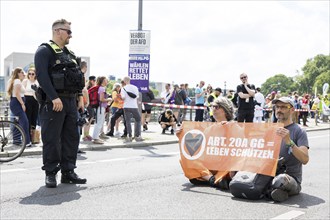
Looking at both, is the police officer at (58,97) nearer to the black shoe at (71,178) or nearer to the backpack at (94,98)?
the black shoe at (71,178)

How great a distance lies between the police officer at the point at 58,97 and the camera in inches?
A: 241

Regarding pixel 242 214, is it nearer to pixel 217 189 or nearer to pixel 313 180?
pixel 217 189

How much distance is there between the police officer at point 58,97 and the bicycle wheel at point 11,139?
2.86 meters

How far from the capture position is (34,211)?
5320 mm

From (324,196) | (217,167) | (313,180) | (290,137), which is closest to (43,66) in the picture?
(217,167)

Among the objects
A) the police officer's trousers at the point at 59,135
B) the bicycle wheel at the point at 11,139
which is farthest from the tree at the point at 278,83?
the police officer's trousers at the point at 59,135

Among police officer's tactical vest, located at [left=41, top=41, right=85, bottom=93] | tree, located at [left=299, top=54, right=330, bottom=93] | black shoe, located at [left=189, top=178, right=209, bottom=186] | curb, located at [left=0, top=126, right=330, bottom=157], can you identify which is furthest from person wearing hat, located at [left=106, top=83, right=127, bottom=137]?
tree, located at [left=299, top=54, right=330, bottom=93]

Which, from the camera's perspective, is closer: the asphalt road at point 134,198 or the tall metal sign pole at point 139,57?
the asphalt road at point 134,198

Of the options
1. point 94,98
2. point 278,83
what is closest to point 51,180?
point 94,98

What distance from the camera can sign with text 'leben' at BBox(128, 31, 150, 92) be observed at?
580 inches

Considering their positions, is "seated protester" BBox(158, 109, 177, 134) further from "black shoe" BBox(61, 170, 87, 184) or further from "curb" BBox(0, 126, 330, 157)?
"black shoe" BBox(61, 170, 87, 184)

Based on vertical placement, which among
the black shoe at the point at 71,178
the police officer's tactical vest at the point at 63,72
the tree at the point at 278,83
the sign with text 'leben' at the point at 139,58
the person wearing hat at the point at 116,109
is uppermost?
the tree at the point at 278,83

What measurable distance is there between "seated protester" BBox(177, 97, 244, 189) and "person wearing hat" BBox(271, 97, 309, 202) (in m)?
0.78

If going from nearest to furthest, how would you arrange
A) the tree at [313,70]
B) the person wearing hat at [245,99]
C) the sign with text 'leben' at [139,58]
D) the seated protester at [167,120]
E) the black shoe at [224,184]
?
the black shoe at [224,184]
the person wearing hat at [245,99]
the sign with text 'leben' at [139,58]
the seated protester at [167,120]
the tree at [313,70]
